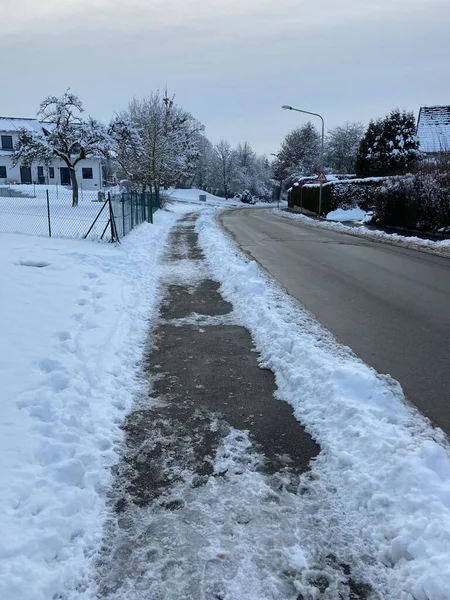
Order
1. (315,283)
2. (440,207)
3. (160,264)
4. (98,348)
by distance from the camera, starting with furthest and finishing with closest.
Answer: (440,207), (160,264), (315,283), (98,348)

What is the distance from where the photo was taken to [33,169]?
55.9 m

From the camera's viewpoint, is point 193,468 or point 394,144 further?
point 394,144

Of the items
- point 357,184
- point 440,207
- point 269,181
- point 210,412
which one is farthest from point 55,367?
point 269,181

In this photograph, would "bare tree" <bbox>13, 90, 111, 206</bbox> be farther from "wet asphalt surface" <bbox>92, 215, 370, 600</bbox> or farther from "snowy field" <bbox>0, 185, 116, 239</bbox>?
"wet asphalt surface" <bbox>92, 215, 370, 600</bbox>

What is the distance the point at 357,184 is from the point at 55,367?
31290 mm

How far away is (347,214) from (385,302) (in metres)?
24.9

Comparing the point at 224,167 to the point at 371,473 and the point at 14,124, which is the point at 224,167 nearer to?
the point at 14,124

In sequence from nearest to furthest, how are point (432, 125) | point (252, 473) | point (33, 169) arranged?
point (252, 473) < point (432, 125) < point (33, 169)

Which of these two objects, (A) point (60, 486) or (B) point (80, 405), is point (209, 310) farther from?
(A) point (60, 486)

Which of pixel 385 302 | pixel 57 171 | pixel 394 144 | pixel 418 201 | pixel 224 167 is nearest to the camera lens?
pixel 385 302


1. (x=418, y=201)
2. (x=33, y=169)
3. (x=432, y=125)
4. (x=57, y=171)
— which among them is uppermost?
(x=432, y=125)

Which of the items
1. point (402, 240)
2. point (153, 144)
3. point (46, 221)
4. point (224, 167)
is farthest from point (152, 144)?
point (224, 167)

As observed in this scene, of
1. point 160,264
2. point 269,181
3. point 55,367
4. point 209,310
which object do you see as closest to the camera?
point 55,367

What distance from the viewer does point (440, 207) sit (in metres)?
19.4
